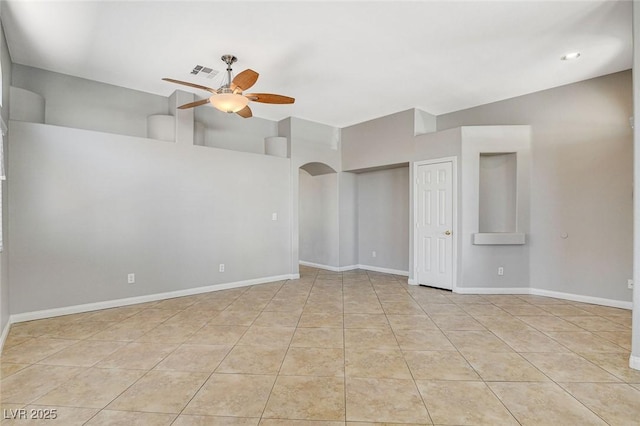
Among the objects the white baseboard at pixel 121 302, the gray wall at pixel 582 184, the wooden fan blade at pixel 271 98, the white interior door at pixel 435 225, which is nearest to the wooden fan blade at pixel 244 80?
the wooden fan blade at pixel 271 98

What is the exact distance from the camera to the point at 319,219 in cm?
739

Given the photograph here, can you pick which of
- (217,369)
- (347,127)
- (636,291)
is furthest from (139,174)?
(636,291)

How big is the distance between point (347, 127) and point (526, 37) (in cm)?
377

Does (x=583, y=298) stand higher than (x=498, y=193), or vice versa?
(x=498, y=193)

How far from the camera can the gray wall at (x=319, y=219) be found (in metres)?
7.01

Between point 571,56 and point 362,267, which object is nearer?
point 571,56

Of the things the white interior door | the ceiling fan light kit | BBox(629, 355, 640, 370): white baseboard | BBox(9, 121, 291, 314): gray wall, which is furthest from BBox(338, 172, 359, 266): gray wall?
BBox(629, 355, 640, 370): white baseboard

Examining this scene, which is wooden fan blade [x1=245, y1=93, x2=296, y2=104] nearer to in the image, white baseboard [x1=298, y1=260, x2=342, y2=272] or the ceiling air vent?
the ceiling air vent

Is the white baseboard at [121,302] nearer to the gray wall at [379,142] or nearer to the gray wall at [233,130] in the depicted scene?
the gray wall at [233,130]

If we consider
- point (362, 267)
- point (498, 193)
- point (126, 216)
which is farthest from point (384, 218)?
point (126, 216)

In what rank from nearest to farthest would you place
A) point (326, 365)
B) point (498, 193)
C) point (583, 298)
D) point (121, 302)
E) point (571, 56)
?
point (326, 365), point (571, 56), point (121, 302), point (583, 298), point (498, 193)

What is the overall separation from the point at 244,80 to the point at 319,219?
4.47 meters

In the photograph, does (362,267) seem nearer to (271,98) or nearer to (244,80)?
(271,98)

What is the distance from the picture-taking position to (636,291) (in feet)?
8.16
